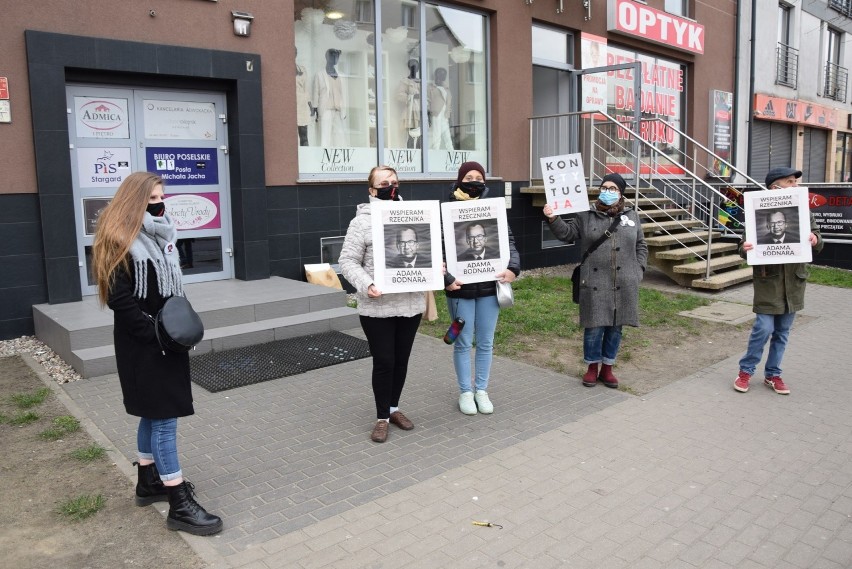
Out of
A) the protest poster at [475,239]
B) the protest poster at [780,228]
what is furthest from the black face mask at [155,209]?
the protest poster at [780,228]

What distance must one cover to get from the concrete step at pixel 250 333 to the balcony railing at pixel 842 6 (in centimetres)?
2248

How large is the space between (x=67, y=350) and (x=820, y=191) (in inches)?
508

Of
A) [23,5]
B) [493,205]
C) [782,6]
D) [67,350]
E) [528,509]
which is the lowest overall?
[528,509]

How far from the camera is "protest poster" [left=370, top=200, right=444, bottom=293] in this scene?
4.52 m

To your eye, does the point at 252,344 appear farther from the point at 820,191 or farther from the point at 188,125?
the point at 820,191

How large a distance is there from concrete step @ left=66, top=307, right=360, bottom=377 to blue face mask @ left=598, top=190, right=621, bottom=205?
3412 millimetres

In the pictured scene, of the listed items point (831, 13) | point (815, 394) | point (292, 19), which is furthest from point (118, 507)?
point (831, 13)

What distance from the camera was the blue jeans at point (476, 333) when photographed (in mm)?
5027

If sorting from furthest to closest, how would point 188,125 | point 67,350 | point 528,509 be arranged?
1. point 188,125
2. point 67,350
3. point 528,509

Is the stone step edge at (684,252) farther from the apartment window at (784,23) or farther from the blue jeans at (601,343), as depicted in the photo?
the apartment window at (784,23)

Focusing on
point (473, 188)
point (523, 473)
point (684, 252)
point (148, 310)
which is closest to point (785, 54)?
point (684, 252)

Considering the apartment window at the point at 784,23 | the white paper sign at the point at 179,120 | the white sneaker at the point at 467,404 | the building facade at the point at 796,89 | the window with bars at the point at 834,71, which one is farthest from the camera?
the window with bars at the point at 834,71

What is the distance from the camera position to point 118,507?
3.76 m

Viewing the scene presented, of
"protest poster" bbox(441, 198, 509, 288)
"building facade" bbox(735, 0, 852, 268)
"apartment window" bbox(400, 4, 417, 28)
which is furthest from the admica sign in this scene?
"protest poster" bbox(441, 198, 509, 288)
